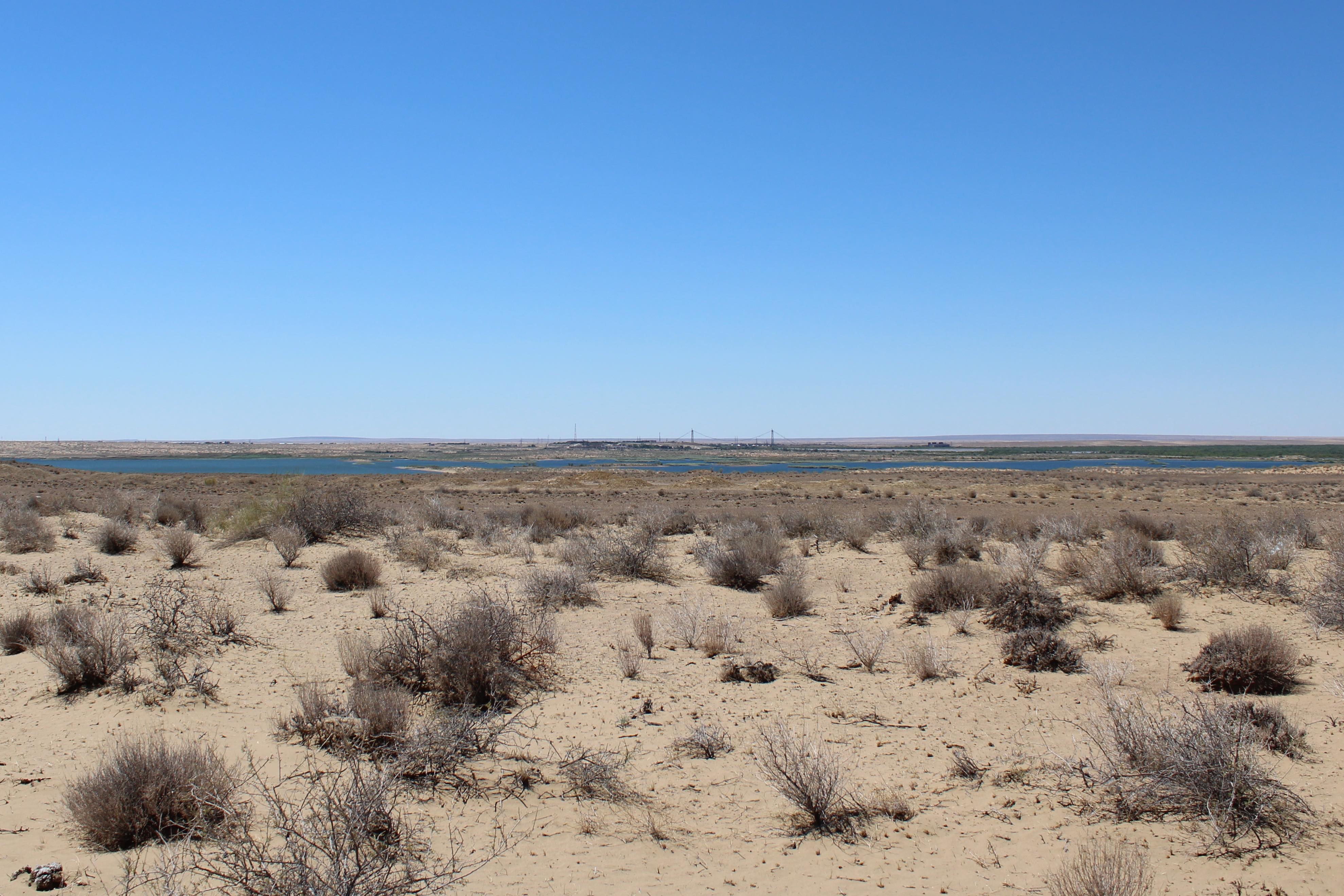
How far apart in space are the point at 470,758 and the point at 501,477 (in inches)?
2574

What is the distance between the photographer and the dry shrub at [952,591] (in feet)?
42.9

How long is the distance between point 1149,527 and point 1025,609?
13952 mm

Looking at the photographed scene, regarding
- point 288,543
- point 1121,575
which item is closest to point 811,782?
point 1121,575

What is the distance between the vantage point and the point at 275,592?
44.4 ft

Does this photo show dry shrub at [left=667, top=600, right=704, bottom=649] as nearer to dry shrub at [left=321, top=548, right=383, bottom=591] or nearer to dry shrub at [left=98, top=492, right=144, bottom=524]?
dry shrub at [left=321, top=548, right=383, bottom=591]

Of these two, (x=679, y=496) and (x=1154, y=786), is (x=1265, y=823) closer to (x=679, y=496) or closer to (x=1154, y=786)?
(x=1154, y=786)

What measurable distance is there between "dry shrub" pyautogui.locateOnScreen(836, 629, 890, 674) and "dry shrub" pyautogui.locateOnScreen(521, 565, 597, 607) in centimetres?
463

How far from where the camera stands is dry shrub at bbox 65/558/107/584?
48.4 ft

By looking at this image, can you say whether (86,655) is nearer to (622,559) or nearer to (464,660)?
(464,660)

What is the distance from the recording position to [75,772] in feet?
21.4

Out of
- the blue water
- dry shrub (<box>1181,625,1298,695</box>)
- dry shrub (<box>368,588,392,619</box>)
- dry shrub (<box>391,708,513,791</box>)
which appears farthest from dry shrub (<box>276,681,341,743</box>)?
the blue water

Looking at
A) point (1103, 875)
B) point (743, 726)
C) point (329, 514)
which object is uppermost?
point (329, 514)

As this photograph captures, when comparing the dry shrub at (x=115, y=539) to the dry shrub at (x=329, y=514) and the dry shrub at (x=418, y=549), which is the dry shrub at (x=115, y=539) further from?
the dry shrub at (x=418, y=549)

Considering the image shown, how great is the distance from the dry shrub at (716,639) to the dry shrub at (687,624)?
11cm
